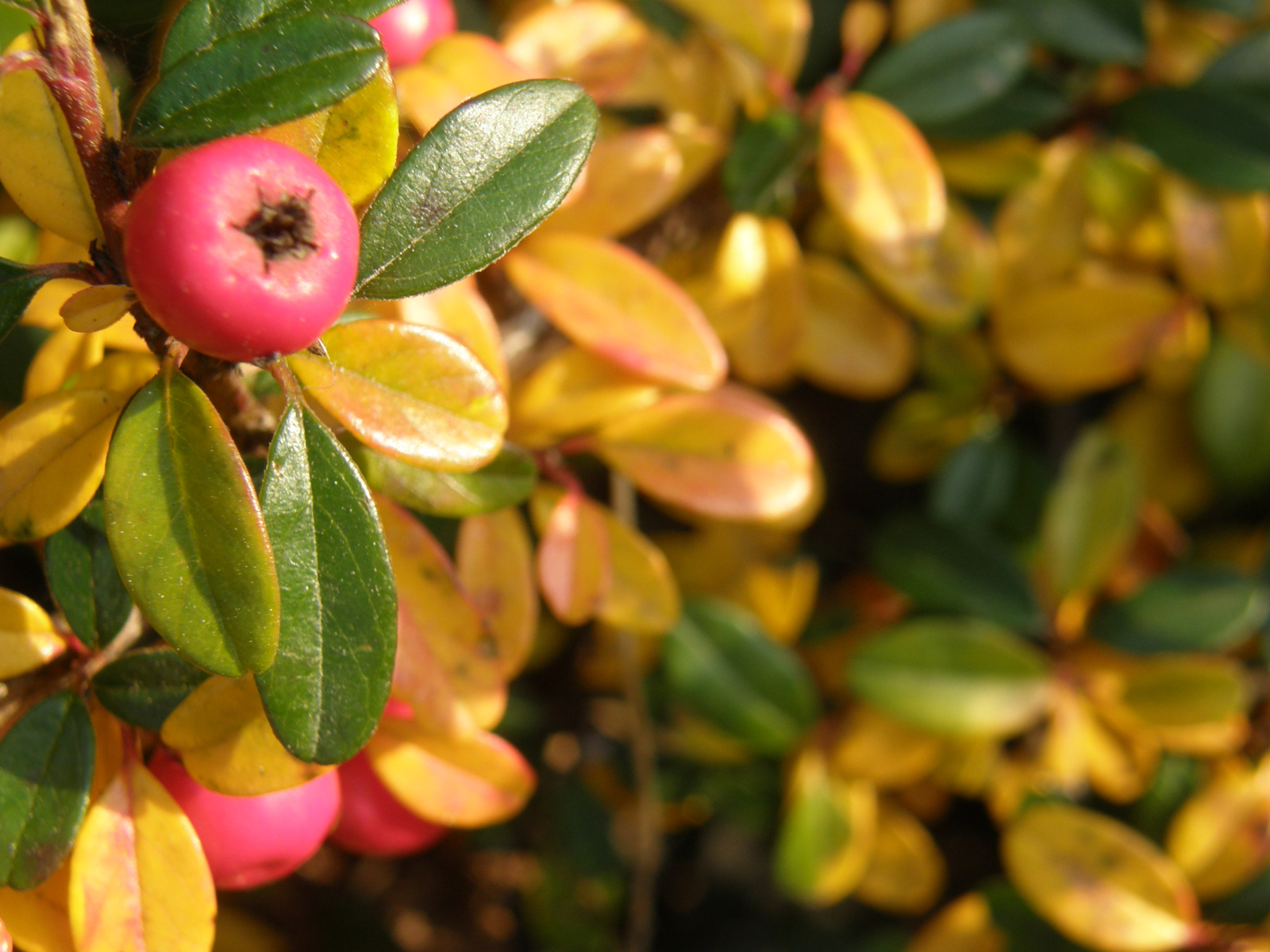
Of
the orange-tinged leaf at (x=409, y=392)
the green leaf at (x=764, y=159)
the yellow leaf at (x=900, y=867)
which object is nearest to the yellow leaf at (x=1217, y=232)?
the green leaf at (x=764, y=159)

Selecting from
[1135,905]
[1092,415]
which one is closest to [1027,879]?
[1135,905]

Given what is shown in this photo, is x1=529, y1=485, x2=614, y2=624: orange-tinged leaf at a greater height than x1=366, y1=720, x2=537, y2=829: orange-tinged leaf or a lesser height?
greater

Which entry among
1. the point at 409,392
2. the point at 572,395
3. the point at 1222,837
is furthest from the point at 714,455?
the point at 1222,837

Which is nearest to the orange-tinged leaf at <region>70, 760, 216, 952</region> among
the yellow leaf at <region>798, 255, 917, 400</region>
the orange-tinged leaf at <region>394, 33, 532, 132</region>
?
the orange-tinged leaf at <region>394, 33, 532, 132</region>

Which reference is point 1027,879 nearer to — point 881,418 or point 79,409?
point 881,418

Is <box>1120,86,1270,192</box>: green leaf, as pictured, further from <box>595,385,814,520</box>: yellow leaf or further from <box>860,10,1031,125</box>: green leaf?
<box>595,385,814,520</box>: yellow leaf

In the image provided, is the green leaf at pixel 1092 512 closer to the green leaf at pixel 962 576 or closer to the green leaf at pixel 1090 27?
the green leaf at pixel 962 576

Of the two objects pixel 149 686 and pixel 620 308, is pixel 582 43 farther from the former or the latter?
pixel 149 686
